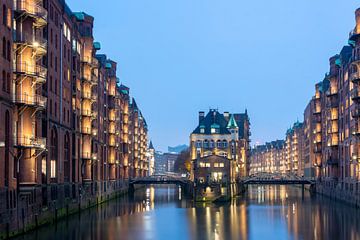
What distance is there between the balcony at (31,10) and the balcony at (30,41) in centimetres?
180

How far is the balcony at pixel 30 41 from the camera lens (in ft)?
210

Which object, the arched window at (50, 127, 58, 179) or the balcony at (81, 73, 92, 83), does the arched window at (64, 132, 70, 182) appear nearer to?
the arched window at (50, 127, 58, 179)

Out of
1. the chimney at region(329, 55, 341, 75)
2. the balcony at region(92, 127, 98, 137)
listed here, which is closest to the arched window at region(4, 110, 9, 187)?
the balcony at region(92, 127, 98, 137)

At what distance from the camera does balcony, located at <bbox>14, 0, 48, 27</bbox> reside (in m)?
63.6

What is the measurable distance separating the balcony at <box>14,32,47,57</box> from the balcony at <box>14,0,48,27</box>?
5.91ft

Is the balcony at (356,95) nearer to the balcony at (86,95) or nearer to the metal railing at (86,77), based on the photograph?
the balcony at (86,95)

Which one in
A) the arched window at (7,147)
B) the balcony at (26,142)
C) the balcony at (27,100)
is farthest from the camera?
the balcony at (26,142)

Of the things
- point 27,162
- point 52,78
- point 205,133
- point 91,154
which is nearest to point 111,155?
point 91,154

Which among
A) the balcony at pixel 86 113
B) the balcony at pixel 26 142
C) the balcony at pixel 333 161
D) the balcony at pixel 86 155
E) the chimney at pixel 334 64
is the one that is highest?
the chimney at pixel 334 64

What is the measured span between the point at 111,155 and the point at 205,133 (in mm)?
47132

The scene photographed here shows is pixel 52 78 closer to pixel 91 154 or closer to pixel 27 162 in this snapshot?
pixel 27 162

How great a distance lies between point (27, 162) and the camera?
6738cm

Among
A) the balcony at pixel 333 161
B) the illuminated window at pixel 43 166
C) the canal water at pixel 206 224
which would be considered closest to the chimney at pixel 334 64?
the balcony at pixel 333 161

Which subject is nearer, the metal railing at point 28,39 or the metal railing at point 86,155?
the metal railing at point 28,39
